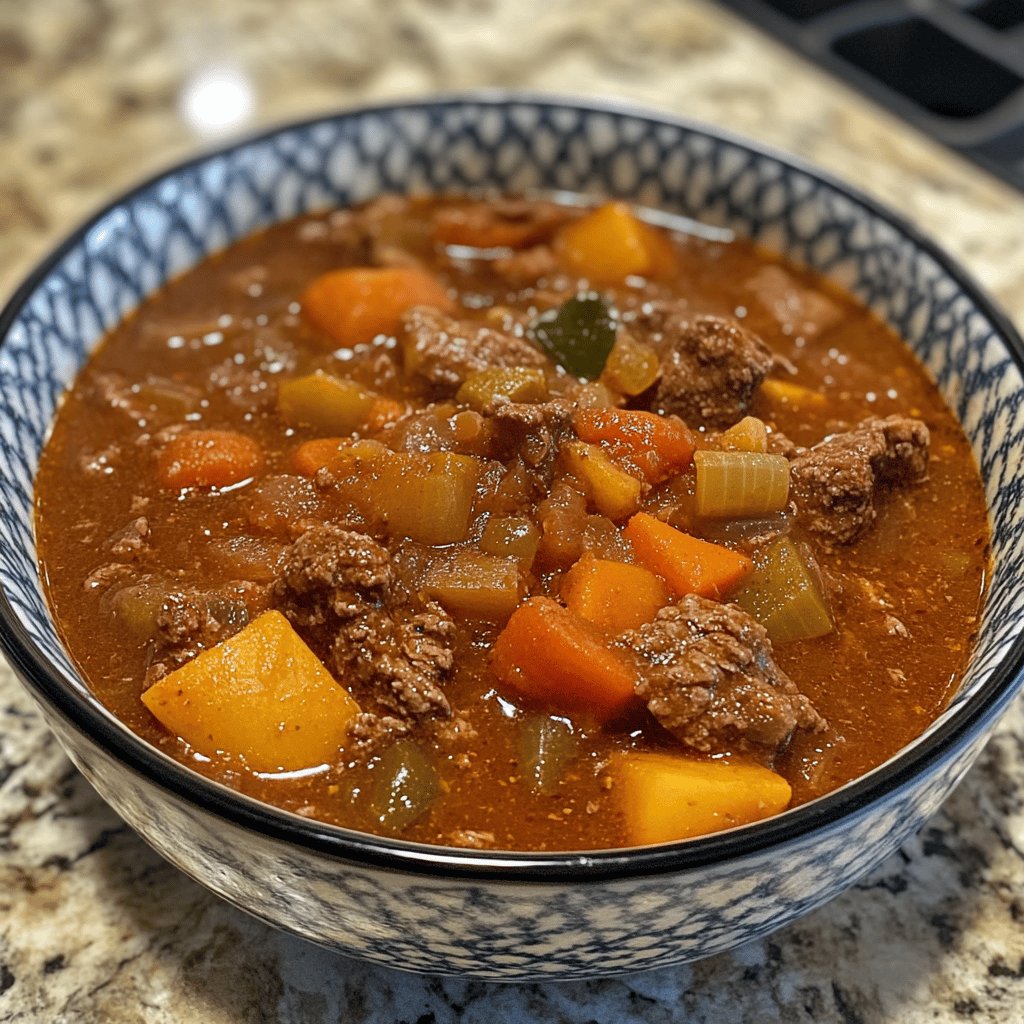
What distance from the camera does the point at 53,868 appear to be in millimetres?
2814

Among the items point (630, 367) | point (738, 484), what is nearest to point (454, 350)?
point (630, 367)

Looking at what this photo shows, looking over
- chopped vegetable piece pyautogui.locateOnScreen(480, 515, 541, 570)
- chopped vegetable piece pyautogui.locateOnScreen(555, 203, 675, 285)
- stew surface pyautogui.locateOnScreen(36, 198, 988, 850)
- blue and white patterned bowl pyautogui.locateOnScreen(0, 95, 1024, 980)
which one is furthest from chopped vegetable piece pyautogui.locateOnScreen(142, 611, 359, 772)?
chopped vegetable piece pyautogui.locateOnScreen(555, 203, 675, 285)

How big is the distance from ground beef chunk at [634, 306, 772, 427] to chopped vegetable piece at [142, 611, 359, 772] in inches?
47.8

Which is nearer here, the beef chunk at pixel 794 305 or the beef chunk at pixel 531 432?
the beef chunk at pixel 531 432

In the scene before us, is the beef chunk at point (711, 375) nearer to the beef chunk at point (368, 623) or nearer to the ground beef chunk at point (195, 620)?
the beef chunk at point (368, 623)

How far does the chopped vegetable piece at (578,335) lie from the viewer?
134 inches

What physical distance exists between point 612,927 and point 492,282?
7.80ft

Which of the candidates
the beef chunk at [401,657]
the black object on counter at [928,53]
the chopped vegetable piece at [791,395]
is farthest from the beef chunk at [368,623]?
the black object on counter at [928,53]

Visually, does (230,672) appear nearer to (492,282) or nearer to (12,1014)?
(12,1014)

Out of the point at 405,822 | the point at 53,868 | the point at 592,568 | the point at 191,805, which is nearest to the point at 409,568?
the point at 592,568

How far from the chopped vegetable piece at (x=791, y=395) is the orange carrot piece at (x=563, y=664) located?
1.15 meters

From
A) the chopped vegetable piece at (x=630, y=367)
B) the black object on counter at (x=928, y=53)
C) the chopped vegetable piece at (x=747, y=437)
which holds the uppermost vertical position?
the black object on counter at (x=928, y=53)

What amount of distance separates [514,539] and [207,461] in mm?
901

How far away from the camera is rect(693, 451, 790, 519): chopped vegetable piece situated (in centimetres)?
290
